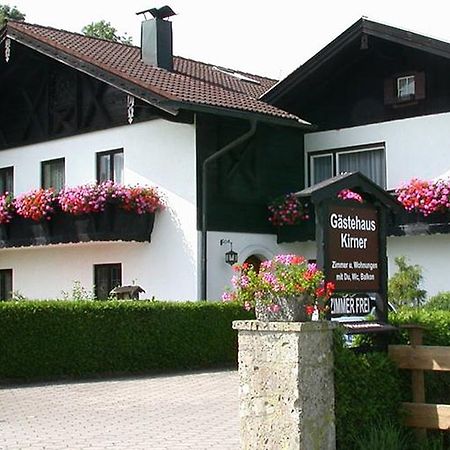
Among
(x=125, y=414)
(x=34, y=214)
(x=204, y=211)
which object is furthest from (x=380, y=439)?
(x=34, y=214)

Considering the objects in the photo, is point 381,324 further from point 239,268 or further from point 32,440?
point 32,440

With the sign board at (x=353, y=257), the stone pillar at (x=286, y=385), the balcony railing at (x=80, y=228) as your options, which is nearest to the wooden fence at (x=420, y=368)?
the sign board at (x=353, y=257)

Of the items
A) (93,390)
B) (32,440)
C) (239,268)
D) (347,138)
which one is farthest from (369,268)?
(347,138)

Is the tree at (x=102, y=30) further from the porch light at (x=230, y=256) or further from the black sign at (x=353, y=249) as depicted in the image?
the black sign at (x=353, y=249)

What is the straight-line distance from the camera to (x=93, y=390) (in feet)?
48.2

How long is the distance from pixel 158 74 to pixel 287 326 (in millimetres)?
16913

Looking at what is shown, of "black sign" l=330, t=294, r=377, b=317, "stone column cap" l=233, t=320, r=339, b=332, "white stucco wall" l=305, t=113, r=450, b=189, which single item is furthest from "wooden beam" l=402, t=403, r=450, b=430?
"white stucco wall" l=305, t=113, r=450, b=189

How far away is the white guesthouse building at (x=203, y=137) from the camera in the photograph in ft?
71.3

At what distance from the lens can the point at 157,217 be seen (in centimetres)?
2253

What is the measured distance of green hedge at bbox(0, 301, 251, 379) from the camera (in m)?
15.9

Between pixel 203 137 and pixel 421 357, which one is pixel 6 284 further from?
pixel 421 357

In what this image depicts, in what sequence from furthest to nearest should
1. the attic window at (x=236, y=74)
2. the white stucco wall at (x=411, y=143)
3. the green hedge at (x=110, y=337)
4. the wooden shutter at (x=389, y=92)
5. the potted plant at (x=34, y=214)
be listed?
the attic window at (x=236, y=74)
the potted plant at (x=34, y=214)
the wooden shutter at (x=389, y=92)
the white stucco wall at (x=411, y=143)
the green hedge at (x=110, y=337)

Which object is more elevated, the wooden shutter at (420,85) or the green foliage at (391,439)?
the wooden shutter at (420,85)

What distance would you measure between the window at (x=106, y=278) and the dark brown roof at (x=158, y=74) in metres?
4.92
